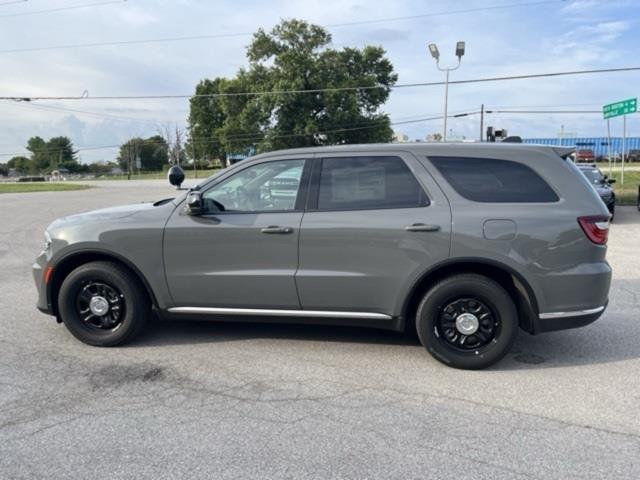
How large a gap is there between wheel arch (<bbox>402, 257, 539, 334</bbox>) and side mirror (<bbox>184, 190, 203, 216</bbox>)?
1.88 meters

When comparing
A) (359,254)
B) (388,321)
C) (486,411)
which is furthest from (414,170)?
(486,411)

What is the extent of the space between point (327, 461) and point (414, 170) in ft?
7.69

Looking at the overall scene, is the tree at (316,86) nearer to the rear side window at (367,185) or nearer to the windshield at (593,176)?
the windshield at (593,176)

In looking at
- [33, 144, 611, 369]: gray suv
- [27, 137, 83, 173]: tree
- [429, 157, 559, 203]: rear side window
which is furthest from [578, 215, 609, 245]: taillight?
[27, 137, 83, 173]: tree

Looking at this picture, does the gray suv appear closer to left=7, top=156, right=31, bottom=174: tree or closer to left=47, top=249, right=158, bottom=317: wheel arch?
left=47, top=249, right=158, bottom=317: wheel arch

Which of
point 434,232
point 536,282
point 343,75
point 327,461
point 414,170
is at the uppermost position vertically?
point 343,75

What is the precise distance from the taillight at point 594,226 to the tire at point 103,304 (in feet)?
12.2

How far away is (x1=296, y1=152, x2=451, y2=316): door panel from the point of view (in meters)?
4.02

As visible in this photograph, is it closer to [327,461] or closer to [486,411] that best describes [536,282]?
[486,411]

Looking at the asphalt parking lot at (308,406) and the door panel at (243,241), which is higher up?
the door panel at (243,241)

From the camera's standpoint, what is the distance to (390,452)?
295 centimetres

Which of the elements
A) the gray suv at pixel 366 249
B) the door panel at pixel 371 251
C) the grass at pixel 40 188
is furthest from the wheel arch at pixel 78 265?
the grass at pixel 40 188

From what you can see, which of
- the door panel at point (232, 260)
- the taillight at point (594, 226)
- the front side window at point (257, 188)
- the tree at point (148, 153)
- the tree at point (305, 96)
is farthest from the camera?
the tree at point (148, 153)

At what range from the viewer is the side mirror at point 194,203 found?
14.1ft
